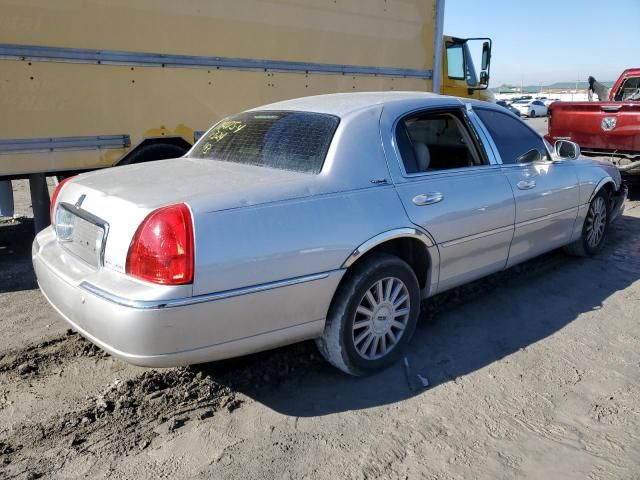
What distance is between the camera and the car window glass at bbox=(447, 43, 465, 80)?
9664 millimetres

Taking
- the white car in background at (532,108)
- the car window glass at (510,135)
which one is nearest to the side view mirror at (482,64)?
the car window glass at (510,135)

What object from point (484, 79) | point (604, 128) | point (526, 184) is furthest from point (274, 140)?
point (484, 79)

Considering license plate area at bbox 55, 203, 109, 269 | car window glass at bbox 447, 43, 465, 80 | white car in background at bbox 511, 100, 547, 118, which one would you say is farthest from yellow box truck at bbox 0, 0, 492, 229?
white car in background at bbox 511, 100, 547, 118

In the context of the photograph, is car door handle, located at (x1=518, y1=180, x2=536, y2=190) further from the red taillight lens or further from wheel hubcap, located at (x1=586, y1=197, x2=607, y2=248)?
the red taillight lens

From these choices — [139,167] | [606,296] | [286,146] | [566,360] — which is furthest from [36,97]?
[606,296]

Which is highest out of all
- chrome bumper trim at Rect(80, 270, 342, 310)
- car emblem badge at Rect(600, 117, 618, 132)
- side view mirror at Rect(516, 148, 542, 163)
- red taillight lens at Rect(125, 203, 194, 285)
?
car emblem badge at Rect(600, 117, 618, 132)

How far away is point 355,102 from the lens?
354 cm

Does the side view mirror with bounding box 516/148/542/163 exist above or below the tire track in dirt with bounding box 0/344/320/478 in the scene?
above

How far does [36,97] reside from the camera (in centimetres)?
501

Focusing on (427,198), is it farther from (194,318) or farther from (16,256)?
(16,256)

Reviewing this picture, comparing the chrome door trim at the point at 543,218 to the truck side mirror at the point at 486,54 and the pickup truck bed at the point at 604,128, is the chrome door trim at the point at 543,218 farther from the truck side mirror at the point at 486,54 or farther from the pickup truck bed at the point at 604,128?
the truck side mirror at the point at 486,54

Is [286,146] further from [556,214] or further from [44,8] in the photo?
[44,8]

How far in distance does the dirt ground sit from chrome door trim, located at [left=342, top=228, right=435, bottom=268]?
0.74m

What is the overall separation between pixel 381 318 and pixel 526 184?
1.74 meters
